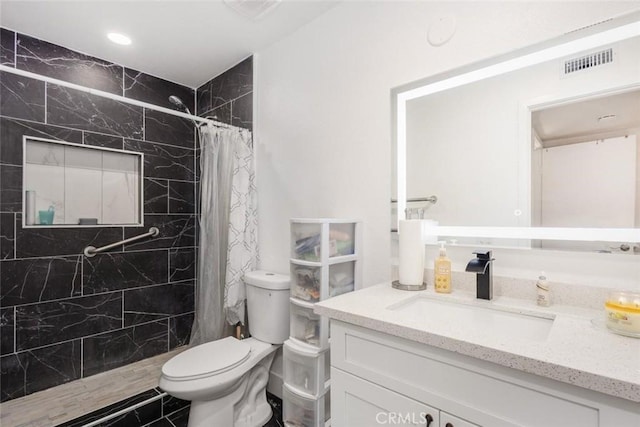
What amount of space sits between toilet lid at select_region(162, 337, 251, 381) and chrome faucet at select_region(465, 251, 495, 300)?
1225 mm

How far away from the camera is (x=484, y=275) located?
3.84 ft

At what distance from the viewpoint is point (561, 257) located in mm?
1109

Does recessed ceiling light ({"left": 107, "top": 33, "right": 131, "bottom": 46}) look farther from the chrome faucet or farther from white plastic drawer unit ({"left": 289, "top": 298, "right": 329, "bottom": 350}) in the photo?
the chrome faucet

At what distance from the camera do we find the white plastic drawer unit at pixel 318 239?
4.97 feet

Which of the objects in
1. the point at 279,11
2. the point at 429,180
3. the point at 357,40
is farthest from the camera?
the point at 279,11

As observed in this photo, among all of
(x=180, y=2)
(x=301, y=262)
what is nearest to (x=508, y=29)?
(x=301, y=262)

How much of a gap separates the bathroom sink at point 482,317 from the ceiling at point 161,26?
1.70 m

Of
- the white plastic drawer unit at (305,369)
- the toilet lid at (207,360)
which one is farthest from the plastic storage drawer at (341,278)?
the toilet lid at (207,360)

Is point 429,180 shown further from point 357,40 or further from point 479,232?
point 357,40

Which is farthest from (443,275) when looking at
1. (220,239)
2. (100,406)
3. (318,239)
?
(100,406)

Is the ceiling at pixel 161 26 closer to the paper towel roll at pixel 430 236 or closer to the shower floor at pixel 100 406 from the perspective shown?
the paper towel roll at pixel 430 236

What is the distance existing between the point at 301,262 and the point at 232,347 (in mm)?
696

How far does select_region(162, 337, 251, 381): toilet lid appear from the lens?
1496 mm

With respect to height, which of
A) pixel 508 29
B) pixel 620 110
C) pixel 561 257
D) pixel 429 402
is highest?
pixel 508 29
